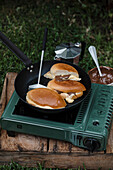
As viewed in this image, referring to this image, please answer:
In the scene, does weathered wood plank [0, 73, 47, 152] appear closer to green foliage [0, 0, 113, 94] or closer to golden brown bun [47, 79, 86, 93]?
golden brown bun [47, 79, 86, 93]

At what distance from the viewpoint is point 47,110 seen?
6.83ft

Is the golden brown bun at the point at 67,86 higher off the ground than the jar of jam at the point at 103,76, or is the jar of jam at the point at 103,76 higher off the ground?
the golden brown bun at the point at 67,86

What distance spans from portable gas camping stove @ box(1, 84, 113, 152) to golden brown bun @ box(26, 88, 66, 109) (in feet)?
0.43

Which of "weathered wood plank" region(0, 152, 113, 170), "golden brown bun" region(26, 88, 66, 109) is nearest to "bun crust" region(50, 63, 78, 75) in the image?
"golden brown bun" region(26, 88, 66, 109)

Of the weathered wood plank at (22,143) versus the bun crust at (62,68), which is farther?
the bun crust at (62,68)

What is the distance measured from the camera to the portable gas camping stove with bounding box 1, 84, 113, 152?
2.11 meters

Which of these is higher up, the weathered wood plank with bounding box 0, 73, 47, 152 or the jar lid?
the jar lid

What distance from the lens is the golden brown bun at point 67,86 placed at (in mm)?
2350

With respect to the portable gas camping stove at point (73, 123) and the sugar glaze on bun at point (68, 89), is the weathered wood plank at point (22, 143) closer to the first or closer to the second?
the portable gas camping stove at point (73, 123)

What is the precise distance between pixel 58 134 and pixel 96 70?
3.67 ft

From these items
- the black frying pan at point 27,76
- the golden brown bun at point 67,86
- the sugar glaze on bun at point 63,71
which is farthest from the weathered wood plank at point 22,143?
the sugar glaze on bun at point 63,71

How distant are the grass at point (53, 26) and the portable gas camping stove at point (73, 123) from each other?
151 centimetres

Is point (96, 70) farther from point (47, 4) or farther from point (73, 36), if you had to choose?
point (47, 4)

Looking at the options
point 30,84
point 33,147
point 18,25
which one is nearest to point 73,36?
point 18,25
